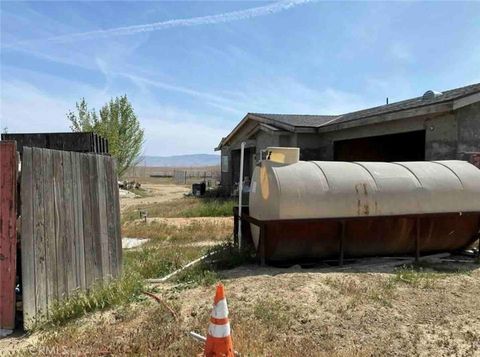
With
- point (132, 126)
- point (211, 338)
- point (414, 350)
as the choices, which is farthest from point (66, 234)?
point (132, 126)

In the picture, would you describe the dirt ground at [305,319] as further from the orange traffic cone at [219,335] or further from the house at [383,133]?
the house at [383,133]

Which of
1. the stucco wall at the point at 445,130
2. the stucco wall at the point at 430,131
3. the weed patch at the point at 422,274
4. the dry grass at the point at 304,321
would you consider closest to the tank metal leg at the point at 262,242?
the dry grass at the point at 304,321

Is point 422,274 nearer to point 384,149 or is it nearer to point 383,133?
point 383,133

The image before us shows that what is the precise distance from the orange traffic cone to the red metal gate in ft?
7.62

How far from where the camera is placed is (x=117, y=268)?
5.78 m

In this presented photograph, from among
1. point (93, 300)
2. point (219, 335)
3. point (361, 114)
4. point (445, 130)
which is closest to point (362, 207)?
point (219, 335)

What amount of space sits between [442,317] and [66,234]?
14.3 ft

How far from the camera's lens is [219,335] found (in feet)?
11.4

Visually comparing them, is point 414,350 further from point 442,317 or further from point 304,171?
point 304,171

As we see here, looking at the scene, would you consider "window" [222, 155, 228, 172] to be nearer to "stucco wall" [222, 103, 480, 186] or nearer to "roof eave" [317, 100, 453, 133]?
"roof eave" [317, 100, 453, 133]

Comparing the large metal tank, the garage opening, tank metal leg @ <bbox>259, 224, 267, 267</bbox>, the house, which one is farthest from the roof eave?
tank metal leg @ <bbox>259, 224, 267, 267</bbox>

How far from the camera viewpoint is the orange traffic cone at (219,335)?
345 centimetres

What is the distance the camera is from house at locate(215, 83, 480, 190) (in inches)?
379

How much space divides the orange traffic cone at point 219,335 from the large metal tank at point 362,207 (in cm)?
304
